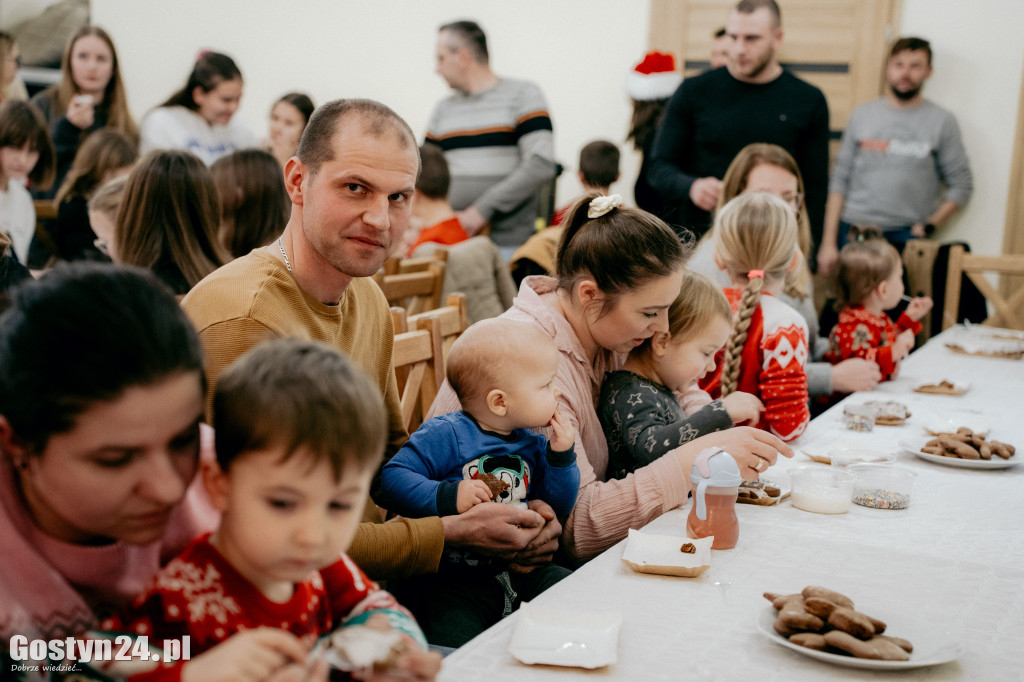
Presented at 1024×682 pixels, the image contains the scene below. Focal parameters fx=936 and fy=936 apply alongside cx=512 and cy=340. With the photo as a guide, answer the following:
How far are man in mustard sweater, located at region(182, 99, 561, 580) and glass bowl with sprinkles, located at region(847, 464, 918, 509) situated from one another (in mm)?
556

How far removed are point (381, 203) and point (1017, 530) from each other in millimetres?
1178

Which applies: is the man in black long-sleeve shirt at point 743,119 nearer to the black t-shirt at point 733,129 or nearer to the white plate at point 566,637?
the black t-shirt at point 733,129

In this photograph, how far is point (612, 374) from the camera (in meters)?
1.96

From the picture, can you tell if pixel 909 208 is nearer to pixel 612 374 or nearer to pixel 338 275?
pixel 612 374

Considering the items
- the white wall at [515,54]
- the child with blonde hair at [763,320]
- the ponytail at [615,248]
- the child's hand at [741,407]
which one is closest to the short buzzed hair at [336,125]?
the ponytail at [615,248]

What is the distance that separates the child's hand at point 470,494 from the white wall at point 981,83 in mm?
4772

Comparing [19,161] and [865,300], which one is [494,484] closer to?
[865,300]

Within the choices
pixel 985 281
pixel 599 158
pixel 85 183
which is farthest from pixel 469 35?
pixel 985 281

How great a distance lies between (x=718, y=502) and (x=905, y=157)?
4406 mm

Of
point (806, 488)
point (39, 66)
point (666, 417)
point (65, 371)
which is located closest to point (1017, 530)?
point (806, 488)

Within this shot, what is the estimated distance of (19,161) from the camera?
398cm

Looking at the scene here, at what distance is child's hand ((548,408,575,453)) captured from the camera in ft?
5.19

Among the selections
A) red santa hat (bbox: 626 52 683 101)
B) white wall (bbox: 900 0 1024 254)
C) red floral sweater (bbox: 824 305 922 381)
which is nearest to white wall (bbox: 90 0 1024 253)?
white wall (bbox: 900 0 1024 254)

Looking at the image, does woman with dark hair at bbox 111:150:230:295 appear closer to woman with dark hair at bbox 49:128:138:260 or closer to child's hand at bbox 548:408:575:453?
child's hand at bbox 548:408:575:453
